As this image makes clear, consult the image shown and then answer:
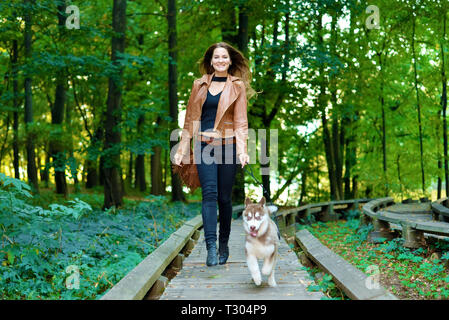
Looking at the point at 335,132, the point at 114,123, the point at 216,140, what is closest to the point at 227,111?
the point at 216,140

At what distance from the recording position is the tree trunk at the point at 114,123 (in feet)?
41.7

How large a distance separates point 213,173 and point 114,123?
29.0ft

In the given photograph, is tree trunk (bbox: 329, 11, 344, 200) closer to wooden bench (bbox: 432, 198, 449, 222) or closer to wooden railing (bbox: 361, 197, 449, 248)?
wooden bench (bbox: 432, 198, 449, 222)

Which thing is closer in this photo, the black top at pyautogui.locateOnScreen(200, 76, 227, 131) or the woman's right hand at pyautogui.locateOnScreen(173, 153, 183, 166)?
the black top at pyautogui.locateOnScreen(200, 76, 227, 131)

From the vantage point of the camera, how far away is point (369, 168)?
18.8 metres

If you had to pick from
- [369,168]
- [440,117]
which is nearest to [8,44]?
[369,168]

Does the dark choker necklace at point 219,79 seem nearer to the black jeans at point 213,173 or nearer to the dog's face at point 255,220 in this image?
the black jeans at point 213,173

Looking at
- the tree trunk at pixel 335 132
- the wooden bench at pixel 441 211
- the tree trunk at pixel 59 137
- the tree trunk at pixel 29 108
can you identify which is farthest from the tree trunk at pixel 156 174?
the wooden bench at pixel 441 211

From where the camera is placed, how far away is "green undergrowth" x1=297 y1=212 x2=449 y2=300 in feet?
17.4

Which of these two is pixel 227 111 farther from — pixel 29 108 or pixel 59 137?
pixel 29 108

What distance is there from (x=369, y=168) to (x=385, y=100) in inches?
113

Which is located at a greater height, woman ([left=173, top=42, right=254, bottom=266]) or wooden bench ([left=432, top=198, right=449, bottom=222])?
woman ([left=173, top=42, right=254, bottom=266])

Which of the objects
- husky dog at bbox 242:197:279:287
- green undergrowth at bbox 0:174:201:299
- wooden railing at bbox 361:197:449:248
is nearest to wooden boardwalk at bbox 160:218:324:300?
husky dog at bbox 242:197:279:287
